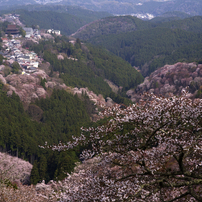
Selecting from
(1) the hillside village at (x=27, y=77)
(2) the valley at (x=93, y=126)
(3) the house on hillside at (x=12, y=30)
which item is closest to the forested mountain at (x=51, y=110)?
(2) the valley at (x=93, y=126)

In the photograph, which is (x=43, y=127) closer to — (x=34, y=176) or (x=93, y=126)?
(x=93, y=126)

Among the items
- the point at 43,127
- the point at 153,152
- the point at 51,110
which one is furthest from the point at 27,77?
the point at 153,152

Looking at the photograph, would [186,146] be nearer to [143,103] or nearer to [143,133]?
[143,133]

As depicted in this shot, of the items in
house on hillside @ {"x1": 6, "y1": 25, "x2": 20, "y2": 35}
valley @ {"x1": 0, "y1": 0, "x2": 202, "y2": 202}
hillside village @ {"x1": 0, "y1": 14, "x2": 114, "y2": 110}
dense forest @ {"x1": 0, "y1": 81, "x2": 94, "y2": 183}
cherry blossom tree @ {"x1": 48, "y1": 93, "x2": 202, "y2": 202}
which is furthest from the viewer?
house on hillside @ {"x1": 6, "y1": 25, "x2": 20, "y2": 35}

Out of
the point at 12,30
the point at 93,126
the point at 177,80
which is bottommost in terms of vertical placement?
the point at 93,126

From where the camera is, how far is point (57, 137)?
218 ft

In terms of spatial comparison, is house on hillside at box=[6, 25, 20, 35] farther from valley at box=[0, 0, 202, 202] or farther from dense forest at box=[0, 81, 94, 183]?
dense forest at box=[0, 81, 94, 183]

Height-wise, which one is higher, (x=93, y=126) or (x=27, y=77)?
(x=27, y=77)

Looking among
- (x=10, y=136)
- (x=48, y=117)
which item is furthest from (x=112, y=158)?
(x=48, y=117)

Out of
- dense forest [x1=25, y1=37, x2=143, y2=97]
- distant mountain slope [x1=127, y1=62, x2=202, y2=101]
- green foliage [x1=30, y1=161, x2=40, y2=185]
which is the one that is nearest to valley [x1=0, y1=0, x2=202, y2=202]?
green foliage [x1=30, y1=161, x2=40, y2=185]

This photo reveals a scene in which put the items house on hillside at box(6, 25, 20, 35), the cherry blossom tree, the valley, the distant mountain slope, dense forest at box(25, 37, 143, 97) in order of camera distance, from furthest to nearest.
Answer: house on hillside at box(6, 25, 20, 35) → dense forest at box(25, 37, 143, 97) → the distant mountain slope → the valley → the cherry blossom tree

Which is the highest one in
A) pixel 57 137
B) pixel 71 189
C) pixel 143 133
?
pixel 143 133

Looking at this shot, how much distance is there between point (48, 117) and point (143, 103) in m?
64.5

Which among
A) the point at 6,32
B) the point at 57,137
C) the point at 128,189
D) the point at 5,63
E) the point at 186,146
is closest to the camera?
the point at 128,189
